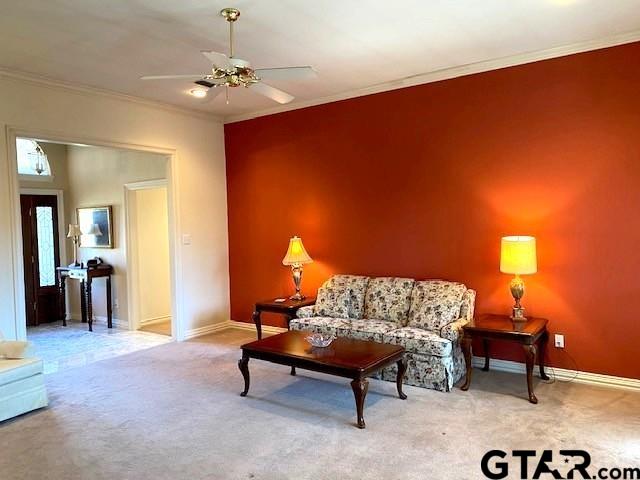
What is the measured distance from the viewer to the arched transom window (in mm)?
7105

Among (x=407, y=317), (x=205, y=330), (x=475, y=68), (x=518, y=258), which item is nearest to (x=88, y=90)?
(x=205, y=330)

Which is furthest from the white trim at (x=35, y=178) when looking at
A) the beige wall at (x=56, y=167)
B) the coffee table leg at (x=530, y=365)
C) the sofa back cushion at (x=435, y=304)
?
the coffee table leg at (x=530, y=365)

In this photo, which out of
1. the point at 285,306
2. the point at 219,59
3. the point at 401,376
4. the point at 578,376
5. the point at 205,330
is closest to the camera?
the point at 219,59

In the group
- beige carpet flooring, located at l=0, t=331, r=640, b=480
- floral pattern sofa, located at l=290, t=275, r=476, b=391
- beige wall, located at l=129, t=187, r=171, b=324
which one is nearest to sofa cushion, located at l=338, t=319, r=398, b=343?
floral pattern sofa, located at l=290, t=275, r=476, b=391

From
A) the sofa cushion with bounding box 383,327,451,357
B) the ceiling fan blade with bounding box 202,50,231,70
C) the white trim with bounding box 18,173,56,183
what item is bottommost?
the sofa cushion with bounding box 383,327,451,357

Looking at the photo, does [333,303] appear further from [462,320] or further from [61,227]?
[61,227]

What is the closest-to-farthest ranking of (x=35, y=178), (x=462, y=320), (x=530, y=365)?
(x=530, y=365)
(x=462, y=320)
(x=35, y=178)

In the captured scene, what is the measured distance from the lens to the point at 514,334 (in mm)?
3652

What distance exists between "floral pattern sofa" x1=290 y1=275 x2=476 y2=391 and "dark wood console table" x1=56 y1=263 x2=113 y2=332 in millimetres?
3429

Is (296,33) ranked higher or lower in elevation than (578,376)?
higher

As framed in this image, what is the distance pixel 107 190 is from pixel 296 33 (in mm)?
4567

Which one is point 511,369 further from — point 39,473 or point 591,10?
point 39,473

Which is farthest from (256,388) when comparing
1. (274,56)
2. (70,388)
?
(274,56)

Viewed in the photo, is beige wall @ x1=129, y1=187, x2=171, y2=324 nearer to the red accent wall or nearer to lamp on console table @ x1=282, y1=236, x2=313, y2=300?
the red accent wall
